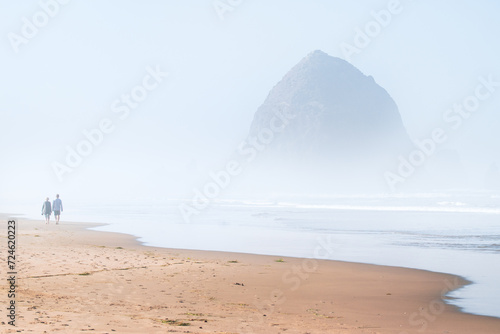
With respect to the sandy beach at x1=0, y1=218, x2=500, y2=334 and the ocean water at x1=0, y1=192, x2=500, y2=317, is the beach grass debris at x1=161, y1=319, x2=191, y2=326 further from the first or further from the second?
the ocean water at x1=0, y1=192, x2=500, y2=317

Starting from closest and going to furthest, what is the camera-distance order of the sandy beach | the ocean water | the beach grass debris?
the beach grass debris, the sandy beach, the ocean water

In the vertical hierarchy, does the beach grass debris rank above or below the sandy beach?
below

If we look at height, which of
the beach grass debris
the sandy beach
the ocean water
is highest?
the ocean water

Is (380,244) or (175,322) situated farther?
(380,244)

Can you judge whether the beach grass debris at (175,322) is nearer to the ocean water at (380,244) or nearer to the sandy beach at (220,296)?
the sandy beach at (220,296)

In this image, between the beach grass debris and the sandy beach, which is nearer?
the beach grass debris

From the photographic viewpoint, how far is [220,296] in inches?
418

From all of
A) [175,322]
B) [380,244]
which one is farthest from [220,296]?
[380,244]

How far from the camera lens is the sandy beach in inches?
314

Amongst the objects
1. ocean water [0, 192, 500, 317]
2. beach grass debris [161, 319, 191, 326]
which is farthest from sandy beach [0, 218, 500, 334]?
ocean water [0, 192, 500, 317]

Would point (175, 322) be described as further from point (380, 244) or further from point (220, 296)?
point (380, 244)

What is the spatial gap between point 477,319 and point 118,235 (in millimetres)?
18362

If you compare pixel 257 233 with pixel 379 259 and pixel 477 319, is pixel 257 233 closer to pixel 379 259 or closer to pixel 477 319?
pixel 379 259

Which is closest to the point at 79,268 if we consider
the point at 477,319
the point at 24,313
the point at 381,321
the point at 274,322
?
the point at 24,313
